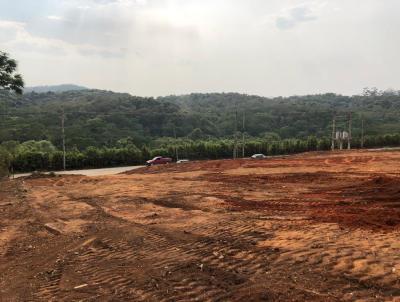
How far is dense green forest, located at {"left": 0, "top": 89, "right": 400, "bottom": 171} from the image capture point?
175ft

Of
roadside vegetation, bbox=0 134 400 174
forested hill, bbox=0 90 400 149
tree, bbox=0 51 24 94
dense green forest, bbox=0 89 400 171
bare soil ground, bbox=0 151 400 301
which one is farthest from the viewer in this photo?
forested hill, bbox=0 90 400 149

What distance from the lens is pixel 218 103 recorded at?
14438 cm

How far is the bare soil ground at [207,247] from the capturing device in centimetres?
686

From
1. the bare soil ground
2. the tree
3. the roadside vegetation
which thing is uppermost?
the tree

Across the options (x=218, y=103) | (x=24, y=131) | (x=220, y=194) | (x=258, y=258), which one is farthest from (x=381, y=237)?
(x=218, y=103)

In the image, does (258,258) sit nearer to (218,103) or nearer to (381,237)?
(381,237)

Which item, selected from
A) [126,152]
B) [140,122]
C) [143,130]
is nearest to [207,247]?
[126,152]

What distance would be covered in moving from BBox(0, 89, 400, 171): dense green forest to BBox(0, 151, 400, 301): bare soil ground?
33.2m

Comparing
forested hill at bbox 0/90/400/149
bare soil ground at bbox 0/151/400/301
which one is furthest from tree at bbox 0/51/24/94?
forested hill at bbox 0/90/400/149

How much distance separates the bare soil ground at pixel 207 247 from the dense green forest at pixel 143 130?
33158 mm

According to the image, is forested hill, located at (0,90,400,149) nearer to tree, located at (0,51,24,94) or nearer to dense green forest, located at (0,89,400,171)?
dense green forest, located at (0,89,400,171)

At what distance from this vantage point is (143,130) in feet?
269

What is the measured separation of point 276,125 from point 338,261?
90.0 metres

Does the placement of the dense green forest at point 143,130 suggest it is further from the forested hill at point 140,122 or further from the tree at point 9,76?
the tree at point 9,76
